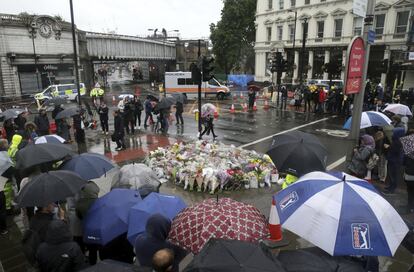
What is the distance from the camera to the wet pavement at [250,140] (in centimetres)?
628

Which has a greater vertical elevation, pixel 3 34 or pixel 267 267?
pixel 3 34

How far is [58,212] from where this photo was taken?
4.82 m

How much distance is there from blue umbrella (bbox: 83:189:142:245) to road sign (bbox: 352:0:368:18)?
7.44 m

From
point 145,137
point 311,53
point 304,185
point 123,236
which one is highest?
point 311,53

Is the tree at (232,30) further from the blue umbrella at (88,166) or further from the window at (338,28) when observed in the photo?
the blue umbrella at (88,166)

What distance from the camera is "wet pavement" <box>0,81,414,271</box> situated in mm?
6282

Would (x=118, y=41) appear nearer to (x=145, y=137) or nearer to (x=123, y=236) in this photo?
(x=145, y=137)

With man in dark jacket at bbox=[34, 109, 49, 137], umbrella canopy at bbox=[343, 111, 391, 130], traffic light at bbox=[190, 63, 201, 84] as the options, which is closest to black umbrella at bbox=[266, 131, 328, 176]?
umbrella canopy at bbox=[343, 111, 391, 130]

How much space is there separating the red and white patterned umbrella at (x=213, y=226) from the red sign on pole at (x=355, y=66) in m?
6.07

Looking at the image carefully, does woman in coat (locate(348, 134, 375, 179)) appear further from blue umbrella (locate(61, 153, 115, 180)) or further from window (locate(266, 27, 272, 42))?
window (locate(266, 27, 272, 42))

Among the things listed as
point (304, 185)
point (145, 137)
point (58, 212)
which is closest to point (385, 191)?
point (304, 185)

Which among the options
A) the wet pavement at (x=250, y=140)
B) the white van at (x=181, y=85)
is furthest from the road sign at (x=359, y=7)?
the white van at (x=181, y=85)

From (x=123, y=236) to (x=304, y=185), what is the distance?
2473mm

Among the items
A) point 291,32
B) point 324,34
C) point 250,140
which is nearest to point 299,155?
point 250,140
